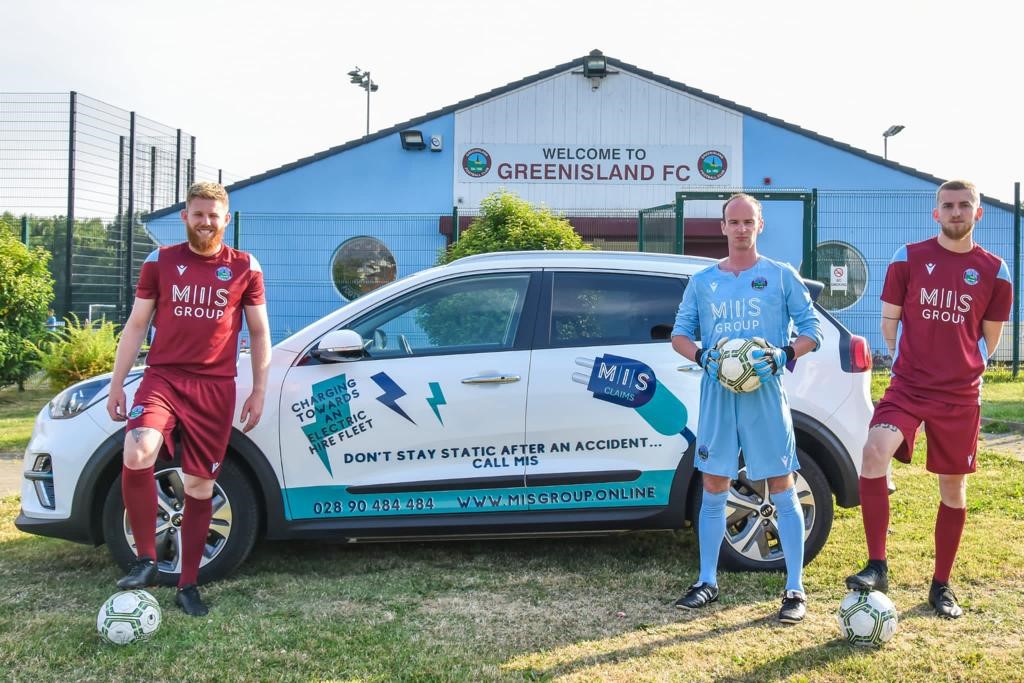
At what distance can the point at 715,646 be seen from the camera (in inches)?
146

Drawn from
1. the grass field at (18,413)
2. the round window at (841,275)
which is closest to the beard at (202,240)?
the grass field at (18,413)

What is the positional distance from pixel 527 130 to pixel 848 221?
22.6ft

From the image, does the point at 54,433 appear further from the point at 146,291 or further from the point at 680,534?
the point at 680,534

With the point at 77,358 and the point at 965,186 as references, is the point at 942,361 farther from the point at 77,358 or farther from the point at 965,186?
the point at 77,358

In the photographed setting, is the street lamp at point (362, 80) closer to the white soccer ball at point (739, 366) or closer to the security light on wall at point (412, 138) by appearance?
the security light on wall at point (412, 138)

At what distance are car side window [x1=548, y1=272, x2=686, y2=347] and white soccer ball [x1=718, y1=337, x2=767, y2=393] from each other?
0.81 m

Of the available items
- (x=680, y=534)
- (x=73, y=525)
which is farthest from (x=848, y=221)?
(x=73, y=525)

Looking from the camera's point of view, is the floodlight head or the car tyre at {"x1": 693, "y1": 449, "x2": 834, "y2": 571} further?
the floodlight head

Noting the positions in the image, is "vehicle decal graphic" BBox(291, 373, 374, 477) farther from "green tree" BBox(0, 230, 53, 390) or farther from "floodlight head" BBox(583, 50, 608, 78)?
"floodlight head" BBox(583, 50, 608, 78)

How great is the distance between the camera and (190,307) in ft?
13.4

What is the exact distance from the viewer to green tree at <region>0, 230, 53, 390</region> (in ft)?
41.0

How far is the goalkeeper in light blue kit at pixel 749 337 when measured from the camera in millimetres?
3990

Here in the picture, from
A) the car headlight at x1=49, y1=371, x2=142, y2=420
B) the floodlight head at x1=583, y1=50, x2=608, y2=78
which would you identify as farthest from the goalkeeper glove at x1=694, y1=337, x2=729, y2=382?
the floodlight head at x1=583, y1=50, x2=608, y2=78

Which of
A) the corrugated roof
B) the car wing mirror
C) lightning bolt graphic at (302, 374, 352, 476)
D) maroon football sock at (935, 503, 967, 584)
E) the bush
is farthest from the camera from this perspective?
the corrugated roof
